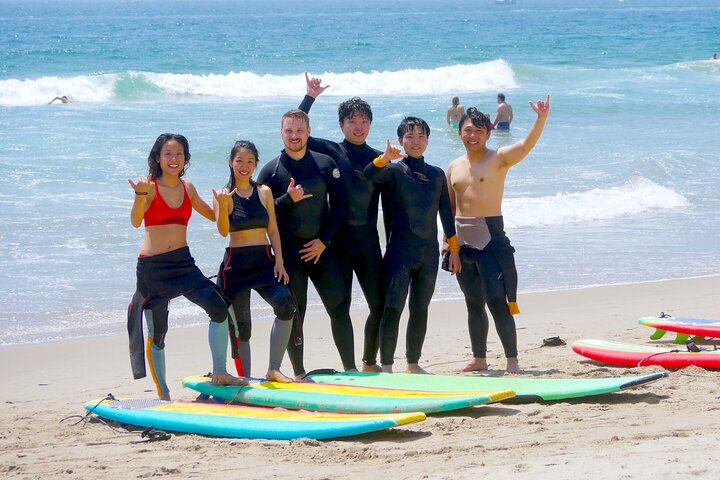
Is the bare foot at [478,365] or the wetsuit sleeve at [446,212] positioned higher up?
the wetsuit sleeve at [446,212]

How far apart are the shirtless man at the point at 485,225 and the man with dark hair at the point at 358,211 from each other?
0.60 metres

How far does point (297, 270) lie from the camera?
244 inches

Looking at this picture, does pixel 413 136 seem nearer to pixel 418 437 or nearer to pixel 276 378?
pixel 276 378

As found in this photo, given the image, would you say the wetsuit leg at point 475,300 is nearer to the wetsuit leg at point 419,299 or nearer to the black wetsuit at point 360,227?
the wetsuit leg at point 419,299

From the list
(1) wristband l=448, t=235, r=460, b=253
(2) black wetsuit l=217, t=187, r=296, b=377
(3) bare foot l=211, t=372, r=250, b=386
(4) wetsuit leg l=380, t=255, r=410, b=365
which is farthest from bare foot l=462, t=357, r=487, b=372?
(3) bare foot l=211, t=372, r=250, b=386

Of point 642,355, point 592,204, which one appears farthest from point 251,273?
point 592,204

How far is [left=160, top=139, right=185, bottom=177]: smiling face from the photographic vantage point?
572 centimetres

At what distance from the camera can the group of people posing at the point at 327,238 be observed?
18.8ft

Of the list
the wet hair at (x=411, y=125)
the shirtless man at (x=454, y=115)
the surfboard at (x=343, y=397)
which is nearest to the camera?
the surfboard at (x=343, y=397)

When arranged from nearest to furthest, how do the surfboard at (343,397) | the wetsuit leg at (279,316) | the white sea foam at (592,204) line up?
the surfboard at (343,397) → the wetsuit leg at (279,316) → the white sea foam at (592,204)

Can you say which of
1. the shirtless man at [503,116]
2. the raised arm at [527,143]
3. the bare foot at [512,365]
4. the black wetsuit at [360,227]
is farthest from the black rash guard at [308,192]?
the shirtless man at [503,116]

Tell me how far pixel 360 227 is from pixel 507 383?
4.57 ft

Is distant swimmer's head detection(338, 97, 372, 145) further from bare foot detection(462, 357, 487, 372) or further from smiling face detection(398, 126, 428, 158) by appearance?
bare foot detection(462, 357, 487, 372)

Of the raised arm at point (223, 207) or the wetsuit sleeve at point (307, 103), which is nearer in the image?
the raised arm at point (223, 207)
